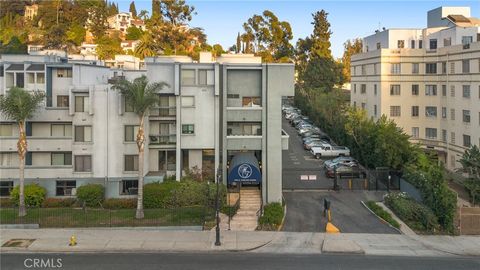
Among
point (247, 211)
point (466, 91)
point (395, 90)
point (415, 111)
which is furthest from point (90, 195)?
point (415, 111)

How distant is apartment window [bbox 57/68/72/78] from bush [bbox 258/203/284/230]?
19.8 meters

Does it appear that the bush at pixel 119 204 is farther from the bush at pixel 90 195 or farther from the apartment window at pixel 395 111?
the apartment window at pixel 395 111

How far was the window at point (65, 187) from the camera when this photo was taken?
39594 mm

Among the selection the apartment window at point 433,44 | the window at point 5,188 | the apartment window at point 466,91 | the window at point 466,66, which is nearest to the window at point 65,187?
the window at point 5,188

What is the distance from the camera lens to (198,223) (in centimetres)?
3369

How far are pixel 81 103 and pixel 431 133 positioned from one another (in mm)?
40347

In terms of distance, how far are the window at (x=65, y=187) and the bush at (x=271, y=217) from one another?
52.0 feet

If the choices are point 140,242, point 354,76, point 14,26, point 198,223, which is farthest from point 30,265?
point 14,26

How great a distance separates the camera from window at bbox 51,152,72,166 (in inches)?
1581

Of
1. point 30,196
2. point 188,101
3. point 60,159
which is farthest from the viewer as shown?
point 60,159

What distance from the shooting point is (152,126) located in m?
40.7

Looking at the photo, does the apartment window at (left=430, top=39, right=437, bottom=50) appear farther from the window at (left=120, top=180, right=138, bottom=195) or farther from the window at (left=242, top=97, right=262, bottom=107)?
the window at (left=120, top=180, right=138, bottom=195)

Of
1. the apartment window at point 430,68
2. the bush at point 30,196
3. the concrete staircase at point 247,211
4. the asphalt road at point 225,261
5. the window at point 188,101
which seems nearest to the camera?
the asphalt road at point 225,261

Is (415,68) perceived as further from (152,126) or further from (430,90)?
(152,126)
